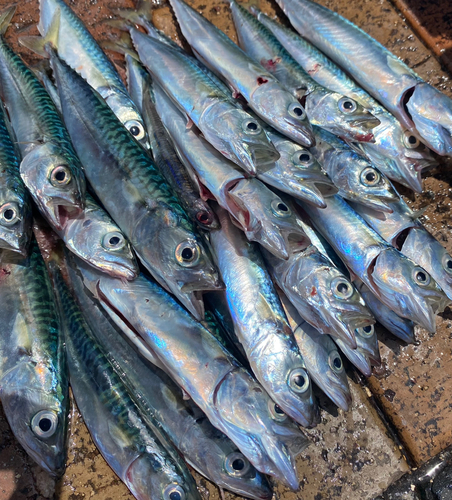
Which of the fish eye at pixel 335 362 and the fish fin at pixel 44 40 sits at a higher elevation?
the fish fin at pixel 44 40

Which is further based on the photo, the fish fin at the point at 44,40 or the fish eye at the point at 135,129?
the fish fin at the point at 44,40

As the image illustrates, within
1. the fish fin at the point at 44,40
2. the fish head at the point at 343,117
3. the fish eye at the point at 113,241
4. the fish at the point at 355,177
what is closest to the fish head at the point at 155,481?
the fish eye at the point at 113,241

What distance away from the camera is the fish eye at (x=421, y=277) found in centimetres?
267

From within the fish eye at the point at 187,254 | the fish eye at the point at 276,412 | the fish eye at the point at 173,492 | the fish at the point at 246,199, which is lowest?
the fish eye at the point at 173,492

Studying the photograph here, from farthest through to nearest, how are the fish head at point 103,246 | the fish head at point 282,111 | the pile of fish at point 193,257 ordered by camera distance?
1. the fish head at point 282,111
2. the fish head at point 103,246
3. the pile of fish at point 193,257

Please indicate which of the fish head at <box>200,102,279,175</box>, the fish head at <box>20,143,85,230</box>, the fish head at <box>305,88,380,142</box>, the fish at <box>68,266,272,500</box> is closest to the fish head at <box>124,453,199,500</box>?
the fish at <box>68,266,272,500</box>

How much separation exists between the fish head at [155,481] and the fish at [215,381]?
0.36 metres

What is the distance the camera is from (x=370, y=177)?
2.98 metres

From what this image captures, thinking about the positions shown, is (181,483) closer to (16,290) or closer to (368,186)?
(16,290)

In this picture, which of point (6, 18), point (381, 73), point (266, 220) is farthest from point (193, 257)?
point (6, 18)

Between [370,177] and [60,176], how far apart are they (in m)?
2.06

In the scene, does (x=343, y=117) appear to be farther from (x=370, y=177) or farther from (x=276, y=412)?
(x=276, y=412)

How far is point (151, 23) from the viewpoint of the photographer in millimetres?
3744

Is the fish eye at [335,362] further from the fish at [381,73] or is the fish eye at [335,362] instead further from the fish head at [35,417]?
the fish at [381,73]
